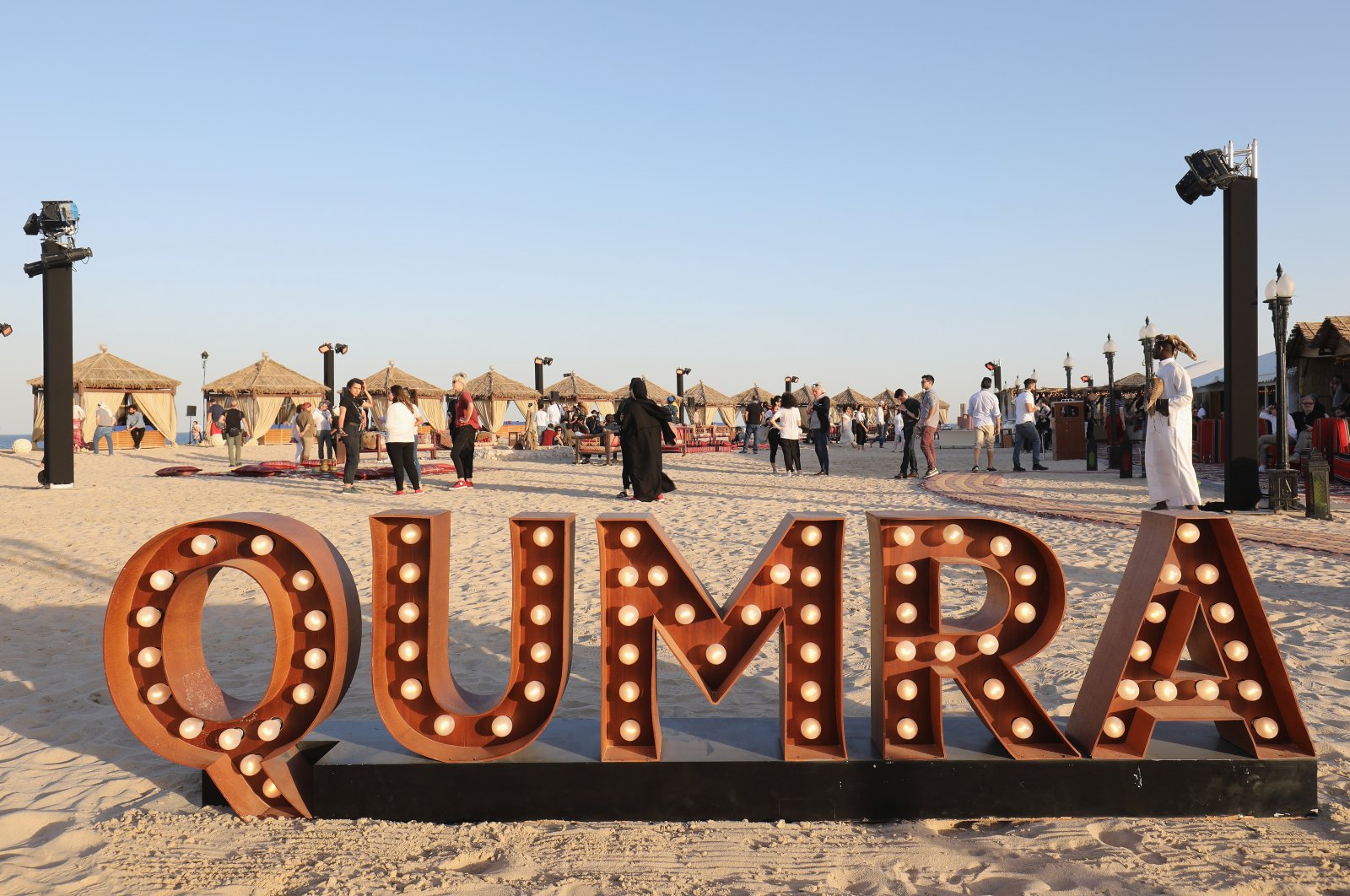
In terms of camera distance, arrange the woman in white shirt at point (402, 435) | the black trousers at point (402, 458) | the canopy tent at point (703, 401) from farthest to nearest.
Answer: the canopy tent at point (703, 401)
the black trousers at point (402, 458)
the woman in white shirt at point (402, 435)

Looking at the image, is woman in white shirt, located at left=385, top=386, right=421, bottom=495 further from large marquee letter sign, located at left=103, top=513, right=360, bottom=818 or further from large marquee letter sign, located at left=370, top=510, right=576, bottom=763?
large marquee letter sign, located at left=370, top=510, right=576, bottom=763

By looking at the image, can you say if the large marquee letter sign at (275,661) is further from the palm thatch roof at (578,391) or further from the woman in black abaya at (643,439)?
the palm thatch roof at (578,391)

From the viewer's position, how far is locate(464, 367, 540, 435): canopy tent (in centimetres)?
3862

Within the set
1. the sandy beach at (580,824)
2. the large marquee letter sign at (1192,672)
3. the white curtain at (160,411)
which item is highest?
the white curtain at (160,411)

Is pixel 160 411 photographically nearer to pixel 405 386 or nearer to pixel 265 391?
pixel 265 391

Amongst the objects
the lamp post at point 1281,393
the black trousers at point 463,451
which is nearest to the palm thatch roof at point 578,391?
the black trousers at point 463,451

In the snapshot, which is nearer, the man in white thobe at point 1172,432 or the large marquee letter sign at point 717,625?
the large marquee letter sign at point 717,625

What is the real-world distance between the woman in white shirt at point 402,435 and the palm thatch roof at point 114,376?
1054 inches

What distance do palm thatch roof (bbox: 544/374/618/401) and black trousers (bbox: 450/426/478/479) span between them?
24738 mm

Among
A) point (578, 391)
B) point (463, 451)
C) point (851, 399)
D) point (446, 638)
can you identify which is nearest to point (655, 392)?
point (578, 391)

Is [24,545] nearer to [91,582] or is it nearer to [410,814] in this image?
[91,582]

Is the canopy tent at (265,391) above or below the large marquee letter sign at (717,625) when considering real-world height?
above

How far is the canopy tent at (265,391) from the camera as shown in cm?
3631

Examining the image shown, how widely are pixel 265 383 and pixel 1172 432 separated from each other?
117 ft
